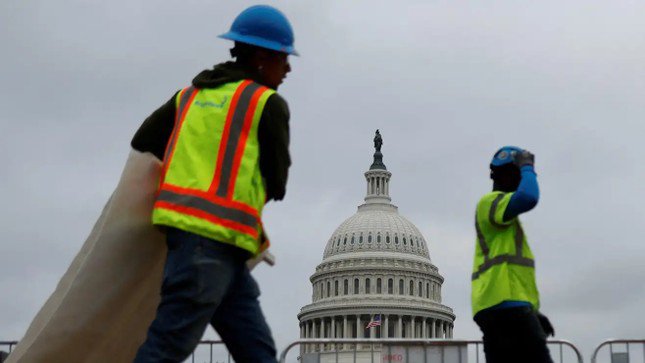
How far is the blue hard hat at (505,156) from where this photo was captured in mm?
6035

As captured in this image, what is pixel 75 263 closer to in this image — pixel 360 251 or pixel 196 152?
pixel 196 152

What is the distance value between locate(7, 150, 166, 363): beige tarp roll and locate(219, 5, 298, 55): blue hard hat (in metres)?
0.59

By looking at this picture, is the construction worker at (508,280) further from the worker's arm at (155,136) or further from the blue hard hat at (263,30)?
the worker's arm at (155,136)

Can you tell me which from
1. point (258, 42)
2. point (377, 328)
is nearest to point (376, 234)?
point (377, 328)

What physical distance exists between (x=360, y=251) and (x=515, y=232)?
113 meters

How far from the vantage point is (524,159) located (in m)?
5.94

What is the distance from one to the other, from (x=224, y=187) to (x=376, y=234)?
115 metres

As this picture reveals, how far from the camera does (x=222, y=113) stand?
4281 millimetres

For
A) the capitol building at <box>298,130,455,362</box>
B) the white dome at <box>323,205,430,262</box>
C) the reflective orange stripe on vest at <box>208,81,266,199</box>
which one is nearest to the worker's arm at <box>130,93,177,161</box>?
the reflective orange stripe on vest at <box>208,81,266,199</box>

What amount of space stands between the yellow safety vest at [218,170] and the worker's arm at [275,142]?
0.10 ft

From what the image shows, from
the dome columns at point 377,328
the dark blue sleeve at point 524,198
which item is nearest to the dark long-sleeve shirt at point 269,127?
the dark blue sleeve at point 524,198

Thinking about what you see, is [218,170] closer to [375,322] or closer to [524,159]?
[524,159]

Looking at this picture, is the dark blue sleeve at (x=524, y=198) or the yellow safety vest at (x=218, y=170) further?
the dark blue sleeve at (x=524, y=198)

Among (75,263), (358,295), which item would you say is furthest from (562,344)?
(358,295)
